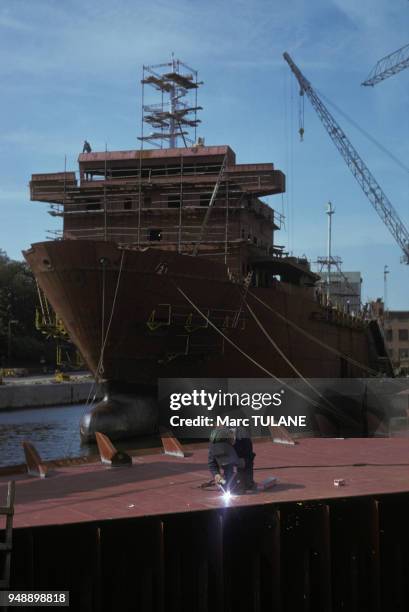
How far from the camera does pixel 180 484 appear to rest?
11.5 m

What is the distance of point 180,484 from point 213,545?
245 cm

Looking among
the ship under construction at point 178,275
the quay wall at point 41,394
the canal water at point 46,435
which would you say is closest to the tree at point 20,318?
the quay wall at point 41,394

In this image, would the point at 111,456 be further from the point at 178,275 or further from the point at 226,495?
the point at 178,275

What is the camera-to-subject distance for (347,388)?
87.9 ft

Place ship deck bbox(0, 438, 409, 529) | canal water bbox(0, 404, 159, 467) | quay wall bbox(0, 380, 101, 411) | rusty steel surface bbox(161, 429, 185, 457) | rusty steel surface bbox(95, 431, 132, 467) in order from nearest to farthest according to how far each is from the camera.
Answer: ship deck bbox(0, 438, 409, 529) → rusty steel surface bbox(95, 431, 132, 467) → rusty steel surface bbox(161, 429, 185, 457) → canal water bbox(0, 404, 159, 467) → quay wall bbox(0, 380, 101, 411)

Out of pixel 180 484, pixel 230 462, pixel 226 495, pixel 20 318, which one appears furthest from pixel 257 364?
pixel 20 318

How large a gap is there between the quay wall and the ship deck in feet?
99.7

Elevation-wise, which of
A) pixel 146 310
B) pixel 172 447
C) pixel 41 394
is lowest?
pixel 41 394

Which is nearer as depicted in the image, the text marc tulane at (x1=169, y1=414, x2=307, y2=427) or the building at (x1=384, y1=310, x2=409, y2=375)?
the text marc tulane at (x1=169, y1=414, x2=307, y2=427)

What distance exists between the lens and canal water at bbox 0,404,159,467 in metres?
25.5

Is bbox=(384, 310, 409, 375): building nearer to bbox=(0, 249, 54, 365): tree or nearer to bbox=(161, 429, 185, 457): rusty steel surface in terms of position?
bbox=(0, 249, 54, 365): tree

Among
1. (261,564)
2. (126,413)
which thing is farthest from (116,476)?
(126,413)

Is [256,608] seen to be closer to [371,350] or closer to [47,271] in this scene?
[47,271]

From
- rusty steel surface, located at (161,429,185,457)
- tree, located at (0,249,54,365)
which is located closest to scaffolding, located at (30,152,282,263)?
rusty steel surface, located at (161,429,185,457)
